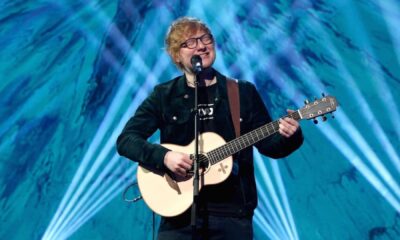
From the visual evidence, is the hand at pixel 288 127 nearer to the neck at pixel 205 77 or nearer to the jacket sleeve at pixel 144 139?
the neck at pixel 205 77

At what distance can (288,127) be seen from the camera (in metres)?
3.03

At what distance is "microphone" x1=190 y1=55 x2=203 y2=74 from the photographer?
298cm

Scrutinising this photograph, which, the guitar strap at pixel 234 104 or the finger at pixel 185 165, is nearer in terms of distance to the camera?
the finger at pixel 185 165

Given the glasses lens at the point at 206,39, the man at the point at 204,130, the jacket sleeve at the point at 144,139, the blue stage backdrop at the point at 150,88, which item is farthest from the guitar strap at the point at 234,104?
the blue stage backdrop at the point at 150,88

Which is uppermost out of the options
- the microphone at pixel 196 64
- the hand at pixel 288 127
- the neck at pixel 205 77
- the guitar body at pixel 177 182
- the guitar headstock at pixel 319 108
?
the neck at pixel 205 77

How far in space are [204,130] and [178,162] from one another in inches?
11.3

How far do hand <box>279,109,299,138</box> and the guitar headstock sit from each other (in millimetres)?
163

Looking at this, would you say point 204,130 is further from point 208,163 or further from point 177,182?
point 177,182

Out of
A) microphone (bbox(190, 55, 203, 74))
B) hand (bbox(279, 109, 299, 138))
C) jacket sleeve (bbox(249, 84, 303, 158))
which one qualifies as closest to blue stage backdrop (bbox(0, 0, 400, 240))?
jacket sleeve (bbox(249, 84, 303, 158))

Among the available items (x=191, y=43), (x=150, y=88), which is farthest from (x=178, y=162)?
(x=150, y=88)

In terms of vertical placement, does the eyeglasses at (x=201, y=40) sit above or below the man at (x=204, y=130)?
above

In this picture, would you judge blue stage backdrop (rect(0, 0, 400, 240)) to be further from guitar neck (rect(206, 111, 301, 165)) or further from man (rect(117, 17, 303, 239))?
guitar neck (rect(206, 111, 301, 165))

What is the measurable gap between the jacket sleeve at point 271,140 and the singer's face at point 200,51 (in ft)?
1.07

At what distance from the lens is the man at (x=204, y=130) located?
118 inches
